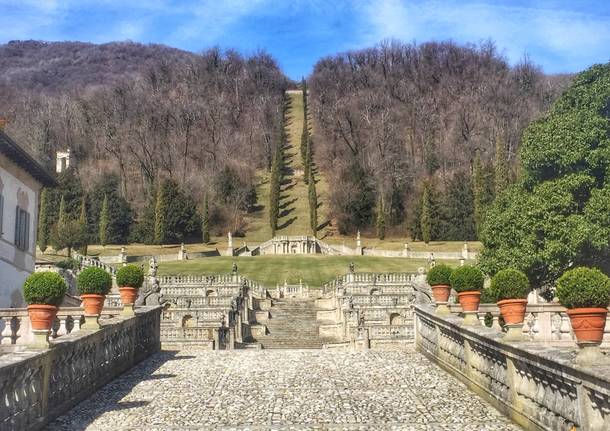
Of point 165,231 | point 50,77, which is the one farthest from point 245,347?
point 50,77

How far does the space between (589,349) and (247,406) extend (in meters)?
5.01

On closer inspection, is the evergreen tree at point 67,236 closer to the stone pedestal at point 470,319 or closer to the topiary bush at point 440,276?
the topiary bush at point 440,276

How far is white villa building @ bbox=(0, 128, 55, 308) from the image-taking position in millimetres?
23484

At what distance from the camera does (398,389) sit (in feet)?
34.8

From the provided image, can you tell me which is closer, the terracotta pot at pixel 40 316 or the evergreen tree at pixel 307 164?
the terracotta pot at pixel 40 316

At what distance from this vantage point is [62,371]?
8945mm

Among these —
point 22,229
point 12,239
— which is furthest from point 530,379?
point 22,229

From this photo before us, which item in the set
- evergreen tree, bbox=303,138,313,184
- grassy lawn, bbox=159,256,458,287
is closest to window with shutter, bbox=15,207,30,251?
grassy lawn, bbox=159,256,458,287

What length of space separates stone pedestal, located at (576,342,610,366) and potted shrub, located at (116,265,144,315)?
1037cm

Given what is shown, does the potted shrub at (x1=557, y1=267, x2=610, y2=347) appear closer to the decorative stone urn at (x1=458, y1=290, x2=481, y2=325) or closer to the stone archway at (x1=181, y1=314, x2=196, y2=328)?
the decorative stone urn at (x1=458, y1=290, x2=481, y2=325)

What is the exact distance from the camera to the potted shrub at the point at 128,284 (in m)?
14.2

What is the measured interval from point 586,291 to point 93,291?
8.52 m

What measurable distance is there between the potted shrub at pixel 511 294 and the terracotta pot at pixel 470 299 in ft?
7.67

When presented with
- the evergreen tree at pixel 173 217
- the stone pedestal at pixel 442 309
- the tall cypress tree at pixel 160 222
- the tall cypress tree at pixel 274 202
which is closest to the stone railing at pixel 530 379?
the stone pedestal at pixel 442 309
